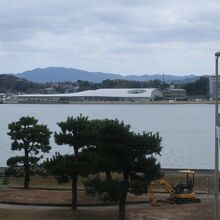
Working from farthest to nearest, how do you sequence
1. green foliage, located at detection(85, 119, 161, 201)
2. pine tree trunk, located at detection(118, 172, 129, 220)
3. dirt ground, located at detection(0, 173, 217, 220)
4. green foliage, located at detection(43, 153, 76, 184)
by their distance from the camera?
green foliage, located at detection(43, 153, 76, 184) < dirt ground, located at detection(0, 173, 217, 220) < green foliage, located at detection(85, 119, 161, 201) < pine tree trunk, located at detection(118, 172, 129, 220)

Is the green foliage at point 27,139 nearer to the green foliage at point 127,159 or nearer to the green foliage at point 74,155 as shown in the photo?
the green foliage at point 74,155

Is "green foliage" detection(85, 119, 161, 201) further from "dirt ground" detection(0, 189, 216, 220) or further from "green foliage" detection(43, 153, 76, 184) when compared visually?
"green foliage" detection(43, 153, 76, 184)

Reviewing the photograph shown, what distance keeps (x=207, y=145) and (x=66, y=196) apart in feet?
192

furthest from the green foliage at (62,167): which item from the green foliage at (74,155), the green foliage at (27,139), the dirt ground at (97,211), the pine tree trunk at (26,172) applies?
the pine tree trunk at (26,172)

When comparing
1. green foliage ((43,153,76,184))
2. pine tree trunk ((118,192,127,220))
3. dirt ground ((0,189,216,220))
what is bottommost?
dirt ground ((0,189,216,220))

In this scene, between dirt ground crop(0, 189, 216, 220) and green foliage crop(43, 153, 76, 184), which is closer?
dirt ground crop(0, 189, 216, 220)

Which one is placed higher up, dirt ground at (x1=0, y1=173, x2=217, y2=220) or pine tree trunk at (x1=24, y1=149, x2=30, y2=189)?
pine tree trunk at (x1=24, y1=149, x2=30, y2=189)

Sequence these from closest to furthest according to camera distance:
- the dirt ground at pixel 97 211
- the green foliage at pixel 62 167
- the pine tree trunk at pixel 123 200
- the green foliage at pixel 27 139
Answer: the pine tree trunk at pixel 123 200, the dirt ground at pixel 97 211, the green foliage at pixel 62 167, the green foliage at pixel 27 139

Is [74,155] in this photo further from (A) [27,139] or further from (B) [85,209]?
(A) [27,139]

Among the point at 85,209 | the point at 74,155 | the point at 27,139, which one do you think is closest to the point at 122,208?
the point at 85,209

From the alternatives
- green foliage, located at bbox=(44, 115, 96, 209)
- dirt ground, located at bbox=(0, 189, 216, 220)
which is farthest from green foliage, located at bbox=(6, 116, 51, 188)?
green foliage, located at bbox=(44, 115, 96, 209)

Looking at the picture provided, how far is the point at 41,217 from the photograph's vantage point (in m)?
29.5

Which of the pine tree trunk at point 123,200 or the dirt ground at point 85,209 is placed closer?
the pine tree trunk at point 123,200

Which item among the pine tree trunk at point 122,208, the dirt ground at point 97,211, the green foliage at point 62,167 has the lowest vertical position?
the dirt ground at point 97,211
